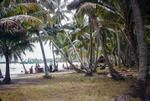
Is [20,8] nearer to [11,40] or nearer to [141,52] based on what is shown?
[11,40]

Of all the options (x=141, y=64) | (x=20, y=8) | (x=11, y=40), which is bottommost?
(x=141, y=64)

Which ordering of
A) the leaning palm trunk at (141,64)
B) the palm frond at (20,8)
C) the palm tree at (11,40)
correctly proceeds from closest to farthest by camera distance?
the leaning palm trunk at (141,64)
the palm frond at (20,8)
the palm tree at (11,40)

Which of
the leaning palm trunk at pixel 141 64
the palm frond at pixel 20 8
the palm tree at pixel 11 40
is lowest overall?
the leaning palm trunk at pixel 141 64

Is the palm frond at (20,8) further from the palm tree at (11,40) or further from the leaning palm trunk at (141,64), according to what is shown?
the leaning palm trunk at (141,64)

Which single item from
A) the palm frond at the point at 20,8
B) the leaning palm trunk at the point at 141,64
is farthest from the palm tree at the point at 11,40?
the leaning palm trunk at the point at 141,64

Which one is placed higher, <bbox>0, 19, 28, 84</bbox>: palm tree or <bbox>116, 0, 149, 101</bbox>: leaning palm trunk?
<bbox>0, 19, 28, 84</bbox>: palm tree

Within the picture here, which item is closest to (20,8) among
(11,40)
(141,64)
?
(11,40)

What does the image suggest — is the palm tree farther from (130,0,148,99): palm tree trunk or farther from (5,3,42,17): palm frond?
(130,0,148,99): palm tree trunk

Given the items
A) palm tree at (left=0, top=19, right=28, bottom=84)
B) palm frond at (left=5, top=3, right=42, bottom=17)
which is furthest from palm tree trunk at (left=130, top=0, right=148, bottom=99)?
palm tree at (left=0, top=19, right=28, bottom=84)

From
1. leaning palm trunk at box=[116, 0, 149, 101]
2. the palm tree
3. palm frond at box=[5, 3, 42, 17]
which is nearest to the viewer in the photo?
leaning palm trunk at box=[116, 0, 149, 101]

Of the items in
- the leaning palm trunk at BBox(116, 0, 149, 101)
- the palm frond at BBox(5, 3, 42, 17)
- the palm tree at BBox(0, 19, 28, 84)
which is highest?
the palm frond at BBox(5, 3, 42, 17)

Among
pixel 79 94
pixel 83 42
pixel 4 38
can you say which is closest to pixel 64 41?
pixel 83 42

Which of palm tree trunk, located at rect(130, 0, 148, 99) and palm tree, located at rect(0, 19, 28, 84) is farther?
palm tree, located at rect(0, 19, 28, 84)

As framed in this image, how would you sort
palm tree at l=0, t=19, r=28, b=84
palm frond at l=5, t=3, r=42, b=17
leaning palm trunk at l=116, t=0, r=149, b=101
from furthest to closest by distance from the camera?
palm tree at l=0, t=19, r=28, b=84, palm frond at l=5, t=3, r=42, b=17, leaning palm trunk at l=116, t=0, r=149, b=101
